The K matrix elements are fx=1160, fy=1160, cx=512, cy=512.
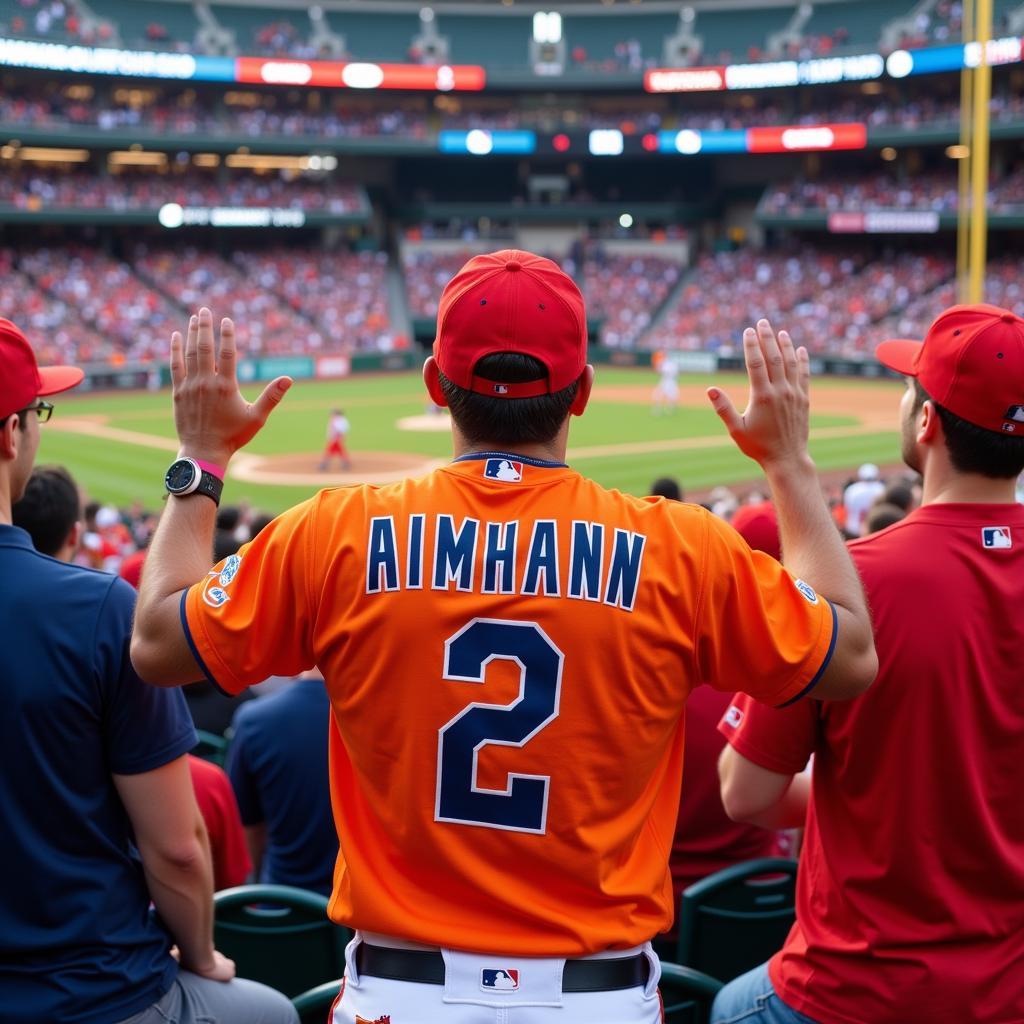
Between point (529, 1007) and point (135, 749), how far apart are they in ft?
3.71

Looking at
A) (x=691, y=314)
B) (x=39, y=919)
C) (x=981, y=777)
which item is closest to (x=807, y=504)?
(x=981, y=777)

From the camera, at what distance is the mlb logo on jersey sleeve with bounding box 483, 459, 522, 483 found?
2482 millimetres

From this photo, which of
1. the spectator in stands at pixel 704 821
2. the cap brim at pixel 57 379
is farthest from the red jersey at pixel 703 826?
the cap brim at pixel 57 379

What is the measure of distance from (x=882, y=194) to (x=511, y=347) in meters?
52.2

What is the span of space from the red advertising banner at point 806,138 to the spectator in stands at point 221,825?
166 ft

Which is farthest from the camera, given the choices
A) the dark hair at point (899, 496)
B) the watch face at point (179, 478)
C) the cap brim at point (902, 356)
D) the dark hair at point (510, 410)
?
the dark hair at point (899, 496)

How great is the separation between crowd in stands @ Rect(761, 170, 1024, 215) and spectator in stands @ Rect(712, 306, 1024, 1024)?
152ft

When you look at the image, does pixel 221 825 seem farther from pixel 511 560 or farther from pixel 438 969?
pixel 511 560

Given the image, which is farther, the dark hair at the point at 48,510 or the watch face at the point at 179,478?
the dark hair at the point at 48,510

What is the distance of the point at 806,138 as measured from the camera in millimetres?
51000

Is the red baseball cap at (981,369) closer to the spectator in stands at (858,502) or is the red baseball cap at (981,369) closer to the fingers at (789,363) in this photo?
the fingers at (789,363)

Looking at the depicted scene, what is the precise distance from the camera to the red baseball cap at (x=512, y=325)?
2.48 meters

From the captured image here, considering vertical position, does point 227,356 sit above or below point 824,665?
above

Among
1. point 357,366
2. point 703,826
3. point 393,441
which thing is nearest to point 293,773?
point 703,826
